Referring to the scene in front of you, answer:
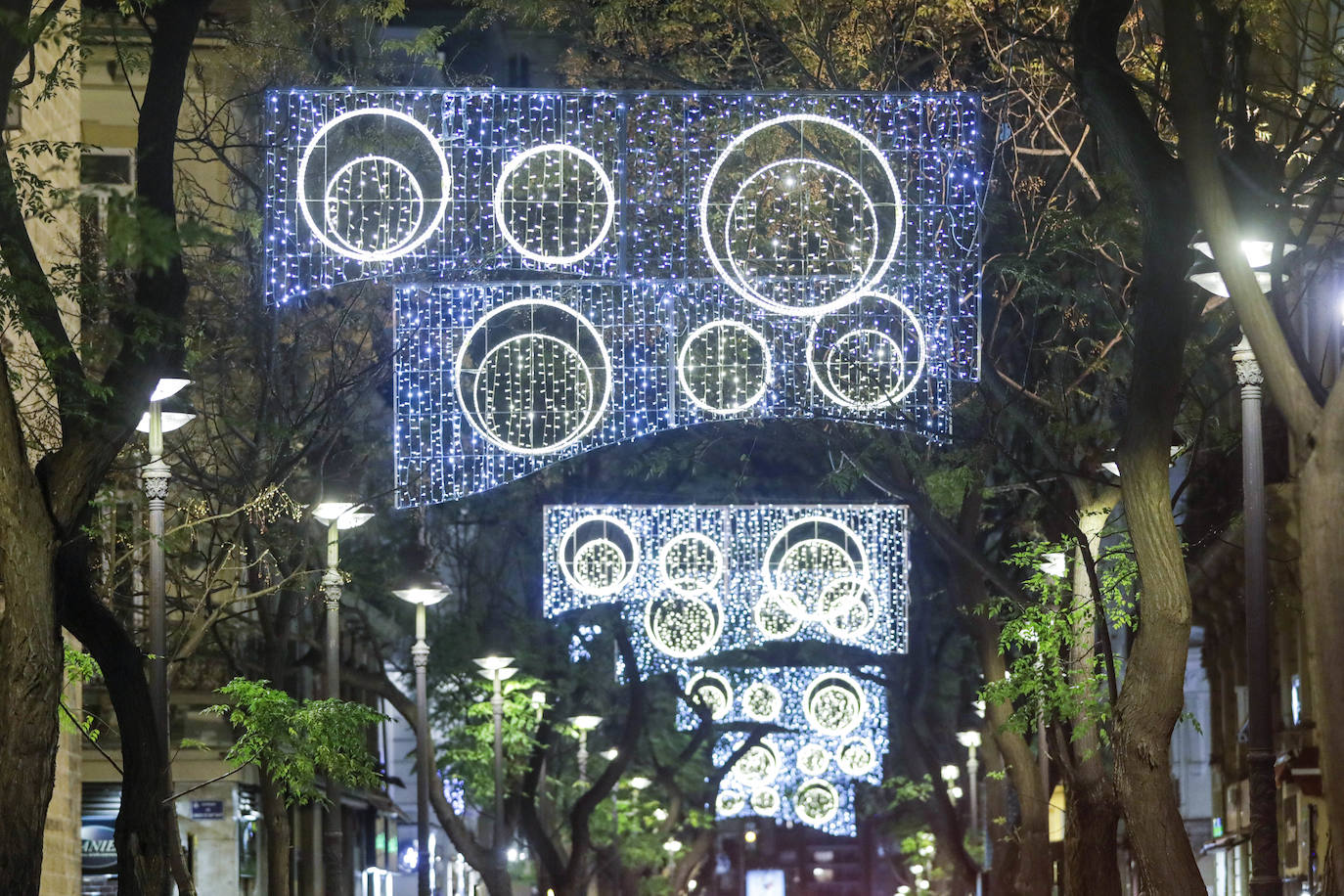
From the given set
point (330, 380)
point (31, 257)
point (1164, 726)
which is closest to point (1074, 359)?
point (330, 380)

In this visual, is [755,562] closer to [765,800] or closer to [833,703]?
[833,703]

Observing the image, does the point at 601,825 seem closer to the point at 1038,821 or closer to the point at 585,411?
the point at 1038,821

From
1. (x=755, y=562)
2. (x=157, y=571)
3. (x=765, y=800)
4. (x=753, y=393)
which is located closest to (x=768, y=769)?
(x=765, y=800)

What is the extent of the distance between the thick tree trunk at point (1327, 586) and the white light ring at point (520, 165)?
25.7 feet

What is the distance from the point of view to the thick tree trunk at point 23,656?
12.4m

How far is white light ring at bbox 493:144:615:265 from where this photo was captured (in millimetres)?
18531

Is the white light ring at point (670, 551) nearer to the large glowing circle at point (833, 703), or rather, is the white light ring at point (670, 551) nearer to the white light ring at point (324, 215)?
the large glowing circle at point (833, 703)

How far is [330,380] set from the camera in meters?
27.2

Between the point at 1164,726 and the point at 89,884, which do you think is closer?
the point at 1164,726

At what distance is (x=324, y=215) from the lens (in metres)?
18.8

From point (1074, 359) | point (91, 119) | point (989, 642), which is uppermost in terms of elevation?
point (91, 119)

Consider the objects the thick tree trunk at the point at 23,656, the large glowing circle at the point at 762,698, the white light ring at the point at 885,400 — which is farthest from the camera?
the large glowing circle at the point at 762,698

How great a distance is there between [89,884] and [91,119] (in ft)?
42.8

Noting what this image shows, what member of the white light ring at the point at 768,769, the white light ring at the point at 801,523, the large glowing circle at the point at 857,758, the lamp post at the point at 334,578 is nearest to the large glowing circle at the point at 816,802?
the white light ring at the point at 768,769
